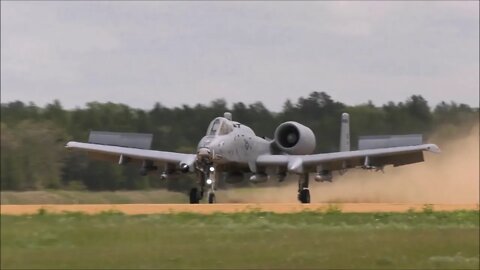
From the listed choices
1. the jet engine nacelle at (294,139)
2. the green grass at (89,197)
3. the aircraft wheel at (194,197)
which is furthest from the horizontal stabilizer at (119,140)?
the jet engine nacelle at (294,139)

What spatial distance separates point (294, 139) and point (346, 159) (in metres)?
2.87

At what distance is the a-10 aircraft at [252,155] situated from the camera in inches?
1467

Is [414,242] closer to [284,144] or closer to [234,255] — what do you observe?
[234,255]

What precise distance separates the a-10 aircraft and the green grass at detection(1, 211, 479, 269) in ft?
49.2

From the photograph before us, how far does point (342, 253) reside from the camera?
16.9 meters

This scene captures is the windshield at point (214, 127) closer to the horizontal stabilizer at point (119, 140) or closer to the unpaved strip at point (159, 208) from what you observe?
the horizontal stabilizer at point (119, 140)

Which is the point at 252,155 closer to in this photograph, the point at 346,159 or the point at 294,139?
the point at 294,139

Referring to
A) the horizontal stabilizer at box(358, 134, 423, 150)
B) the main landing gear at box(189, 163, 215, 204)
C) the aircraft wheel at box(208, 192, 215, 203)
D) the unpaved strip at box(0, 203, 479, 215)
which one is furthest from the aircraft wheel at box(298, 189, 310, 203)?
the unpaved strip at box(0, 203, 479, 215)

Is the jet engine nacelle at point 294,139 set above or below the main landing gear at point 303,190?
above

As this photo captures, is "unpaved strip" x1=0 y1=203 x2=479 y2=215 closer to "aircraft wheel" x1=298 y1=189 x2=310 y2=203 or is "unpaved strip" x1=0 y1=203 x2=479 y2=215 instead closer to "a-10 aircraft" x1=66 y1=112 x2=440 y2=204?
"a-10 aircraft" x1=66 y1=112 x2=440 y2=204

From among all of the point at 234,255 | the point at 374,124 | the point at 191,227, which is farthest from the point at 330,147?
the point at 234,255

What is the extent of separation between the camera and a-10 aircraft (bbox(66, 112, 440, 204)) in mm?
37250

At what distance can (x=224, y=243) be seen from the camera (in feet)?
57.1

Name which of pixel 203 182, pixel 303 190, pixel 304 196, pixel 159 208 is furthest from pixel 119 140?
pixel 159 208
